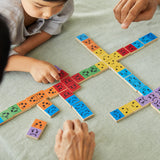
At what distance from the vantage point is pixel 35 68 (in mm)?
1246

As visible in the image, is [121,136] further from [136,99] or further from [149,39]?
[149,39]

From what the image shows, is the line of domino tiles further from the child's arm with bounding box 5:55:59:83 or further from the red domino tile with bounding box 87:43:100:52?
the child's arm with bounding box 5:55:59:83

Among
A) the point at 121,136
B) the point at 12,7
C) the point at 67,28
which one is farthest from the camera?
the point at 67,28

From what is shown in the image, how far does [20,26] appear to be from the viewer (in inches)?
53.6

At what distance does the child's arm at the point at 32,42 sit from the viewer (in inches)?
54.4

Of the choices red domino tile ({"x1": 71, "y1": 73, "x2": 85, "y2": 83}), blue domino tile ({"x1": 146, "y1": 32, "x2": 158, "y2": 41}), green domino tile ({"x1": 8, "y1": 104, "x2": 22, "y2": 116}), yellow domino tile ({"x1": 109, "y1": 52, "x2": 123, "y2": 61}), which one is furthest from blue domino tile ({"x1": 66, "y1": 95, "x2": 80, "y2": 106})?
blue domino tile ({"x1": 146, "y1": 32, "x2": 158, "y2": 41})

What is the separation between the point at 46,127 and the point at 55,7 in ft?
1.62

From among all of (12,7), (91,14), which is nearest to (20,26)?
(12,7)

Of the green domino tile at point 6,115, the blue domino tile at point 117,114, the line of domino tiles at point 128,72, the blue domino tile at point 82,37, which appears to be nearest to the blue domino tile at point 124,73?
the line of domino tiles at point 128,72

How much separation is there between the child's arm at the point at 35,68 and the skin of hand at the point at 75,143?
329 mm

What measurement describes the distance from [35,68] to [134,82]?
0.47 meters

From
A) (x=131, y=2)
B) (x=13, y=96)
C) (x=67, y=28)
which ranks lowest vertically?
(x=13, y=96)

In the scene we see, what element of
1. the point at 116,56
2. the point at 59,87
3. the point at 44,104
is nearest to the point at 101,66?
the point at 116,56

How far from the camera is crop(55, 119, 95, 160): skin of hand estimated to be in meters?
0.90
